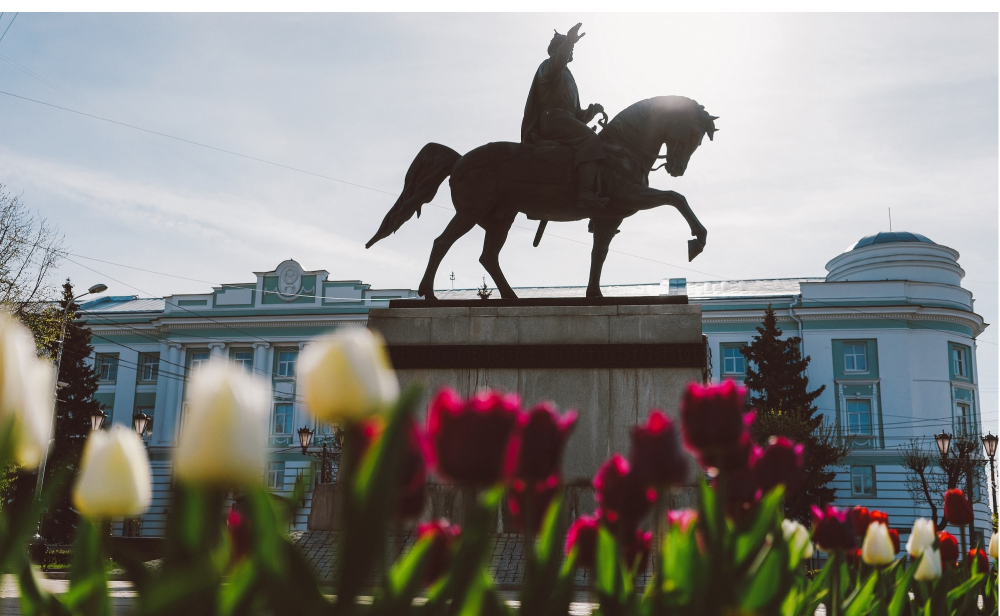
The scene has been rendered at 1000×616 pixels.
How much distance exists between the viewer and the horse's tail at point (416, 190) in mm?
→ 9320

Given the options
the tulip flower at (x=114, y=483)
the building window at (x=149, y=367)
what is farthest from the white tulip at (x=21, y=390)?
the building window at (x=149, y=367)

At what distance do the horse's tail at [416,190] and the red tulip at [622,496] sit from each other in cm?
791

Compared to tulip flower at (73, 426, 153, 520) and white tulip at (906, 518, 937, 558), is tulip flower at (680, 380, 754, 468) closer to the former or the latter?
tulip flower at (73, 426, 153, 520)

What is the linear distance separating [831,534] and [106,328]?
50.3 meters

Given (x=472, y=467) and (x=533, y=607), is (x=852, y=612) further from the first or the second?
(x=472, y=467)

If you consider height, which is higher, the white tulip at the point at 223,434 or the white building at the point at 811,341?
the white building at the point at 811,341

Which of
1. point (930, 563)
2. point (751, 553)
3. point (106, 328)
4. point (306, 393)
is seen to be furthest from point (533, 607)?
point (106, 328)

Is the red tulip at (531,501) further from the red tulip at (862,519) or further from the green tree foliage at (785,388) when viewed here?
the green tree foliage at (785,388)

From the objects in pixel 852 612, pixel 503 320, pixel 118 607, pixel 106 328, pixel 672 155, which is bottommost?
pixel 118 607

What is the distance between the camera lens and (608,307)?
311 inches

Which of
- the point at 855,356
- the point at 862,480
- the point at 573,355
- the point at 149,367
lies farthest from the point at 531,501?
the point at 149,367

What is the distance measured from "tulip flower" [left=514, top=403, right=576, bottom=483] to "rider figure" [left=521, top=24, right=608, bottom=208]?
24.4ft

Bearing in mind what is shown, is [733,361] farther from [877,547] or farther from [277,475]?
[877,547]

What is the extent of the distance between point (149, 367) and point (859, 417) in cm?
3515
